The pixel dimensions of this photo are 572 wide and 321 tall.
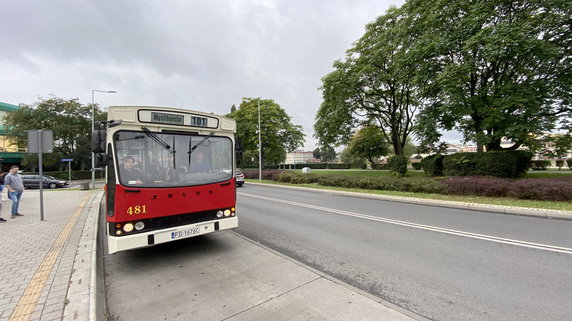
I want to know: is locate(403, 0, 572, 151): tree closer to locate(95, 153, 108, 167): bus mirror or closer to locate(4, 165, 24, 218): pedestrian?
locate(95, 153, 108, 167): bus mirror

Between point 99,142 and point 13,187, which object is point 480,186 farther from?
point 13,187

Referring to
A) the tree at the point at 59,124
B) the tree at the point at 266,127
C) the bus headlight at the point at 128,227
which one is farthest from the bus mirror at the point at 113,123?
the tree at the point at 59,124

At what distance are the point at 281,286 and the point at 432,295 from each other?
207cm

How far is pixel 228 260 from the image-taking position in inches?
182

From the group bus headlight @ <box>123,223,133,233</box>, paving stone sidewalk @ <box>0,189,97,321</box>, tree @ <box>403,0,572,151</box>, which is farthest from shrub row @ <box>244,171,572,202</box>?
paving stone sidewalk @ <box>0,189,97,321</box>

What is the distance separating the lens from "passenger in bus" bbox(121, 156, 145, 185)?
13.8ft

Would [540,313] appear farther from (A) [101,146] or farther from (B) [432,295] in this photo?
(A) [101,146]

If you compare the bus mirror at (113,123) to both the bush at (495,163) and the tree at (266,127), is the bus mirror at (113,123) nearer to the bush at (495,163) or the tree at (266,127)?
the bush at (495,163)

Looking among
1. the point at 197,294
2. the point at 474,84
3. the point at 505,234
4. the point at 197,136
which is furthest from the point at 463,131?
the point at 197,294

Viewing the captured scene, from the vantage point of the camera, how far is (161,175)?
14.8 ft

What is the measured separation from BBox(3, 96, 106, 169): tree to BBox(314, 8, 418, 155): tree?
36.0 meters

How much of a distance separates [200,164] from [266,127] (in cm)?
2925

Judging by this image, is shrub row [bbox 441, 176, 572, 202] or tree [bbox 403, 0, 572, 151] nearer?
shrub row [bbox 441, 176, 572, 202]

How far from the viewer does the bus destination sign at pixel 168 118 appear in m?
4.57
